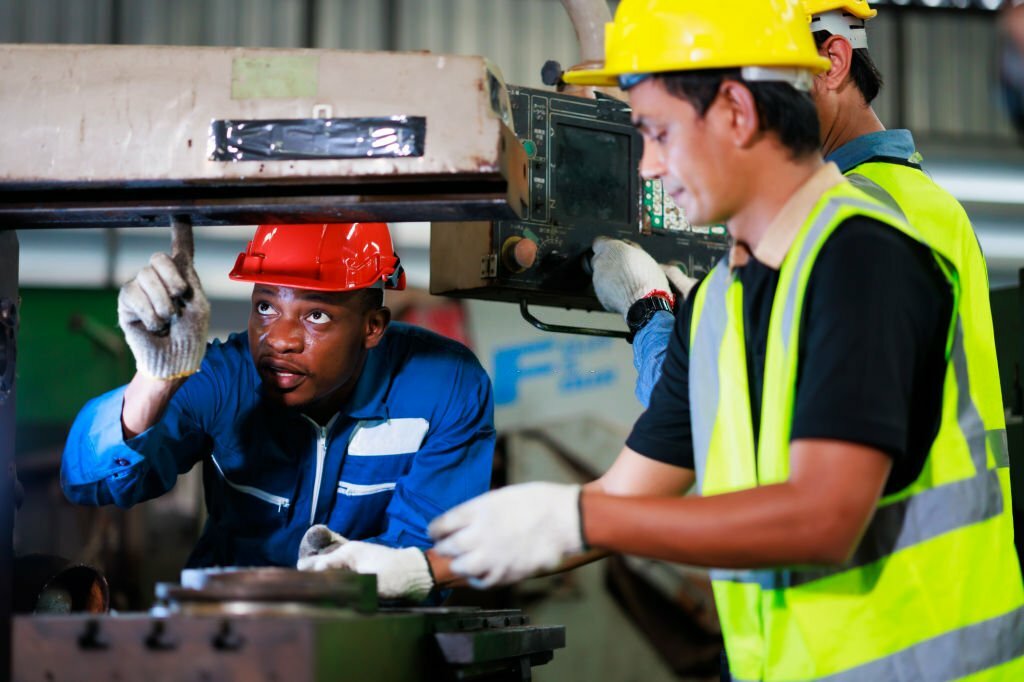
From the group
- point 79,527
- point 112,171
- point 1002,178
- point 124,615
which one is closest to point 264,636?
point 124,615

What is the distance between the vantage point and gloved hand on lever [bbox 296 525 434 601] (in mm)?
1695

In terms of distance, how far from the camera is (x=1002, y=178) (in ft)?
18.4

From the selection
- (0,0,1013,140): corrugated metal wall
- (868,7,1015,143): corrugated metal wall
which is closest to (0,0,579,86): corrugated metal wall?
(0,0,1013,140): corrugated metal wall

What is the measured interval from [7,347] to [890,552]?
3.87 feet

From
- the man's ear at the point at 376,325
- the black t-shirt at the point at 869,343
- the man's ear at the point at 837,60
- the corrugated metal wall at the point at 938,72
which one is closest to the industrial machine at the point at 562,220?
the man's ear at the point at 376,325

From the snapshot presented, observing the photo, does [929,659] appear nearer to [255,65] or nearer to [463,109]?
[463,109]

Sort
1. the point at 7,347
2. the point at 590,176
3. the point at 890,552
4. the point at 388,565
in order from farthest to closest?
the point at 590,176 < the point at 388,565 < the point at 7,347 < the point at 890,552

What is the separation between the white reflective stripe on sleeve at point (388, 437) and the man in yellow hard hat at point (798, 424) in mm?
974

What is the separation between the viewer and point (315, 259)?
7.12 ft

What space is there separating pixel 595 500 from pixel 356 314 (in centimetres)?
113

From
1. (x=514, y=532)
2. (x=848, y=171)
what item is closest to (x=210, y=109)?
(x=514, y=532)

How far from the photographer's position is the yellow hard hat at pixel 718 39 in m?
1.29

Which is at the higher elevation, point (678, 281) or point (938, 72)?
point (938, 72)

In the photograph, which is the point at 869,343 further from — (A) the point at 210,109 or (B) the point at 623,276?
(B) the point at 623,276
